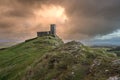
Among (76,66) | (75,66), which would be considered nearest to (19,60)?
(75,66)

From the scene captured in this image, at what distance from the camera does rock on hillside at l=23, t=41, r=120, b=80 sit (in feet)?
147

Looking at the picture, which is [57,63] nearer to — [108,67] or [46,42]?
[108,67]

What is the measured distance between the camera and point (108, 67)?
149ft

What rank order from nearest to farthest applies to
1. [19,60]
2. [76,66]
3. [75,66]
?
[76,66] < [75,66] < [19,60]

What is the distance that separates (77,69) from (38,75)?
10.6 metres

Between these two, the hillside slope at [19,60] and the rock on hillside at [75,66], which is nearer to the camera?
the rock on hillside at [75,66]

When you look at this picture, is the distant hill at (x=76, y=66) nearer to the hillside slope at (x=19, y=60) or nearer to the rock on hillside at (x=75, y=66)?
the rock on hillside at (x=75, y=66)

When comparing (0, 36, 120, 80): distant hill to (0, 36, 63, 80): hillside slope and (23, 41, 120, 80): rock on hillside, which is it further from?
(0, 36, 63, 80): hillside slope

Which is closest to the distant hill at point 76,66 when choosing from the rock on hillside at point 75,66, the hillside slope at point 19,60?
the rock on hillside at point 75,66

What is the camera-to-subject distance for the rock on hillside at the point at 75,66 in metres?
44.7

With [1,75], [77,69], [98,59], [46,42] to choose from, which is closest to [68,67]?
[77,69]

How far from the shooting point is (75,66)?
164ft

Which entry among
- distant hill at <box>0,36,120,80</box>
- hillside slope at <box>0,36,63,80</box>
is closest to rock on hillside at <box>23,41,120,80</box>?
distant hill at <box>0,36,120,80</box>

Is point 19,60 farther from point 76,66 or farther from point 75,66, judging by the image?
point 76,66
